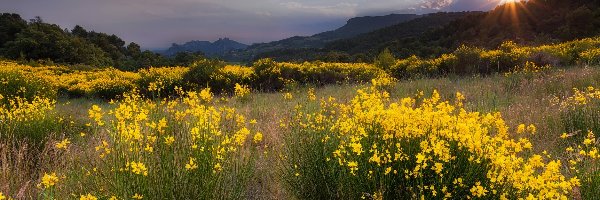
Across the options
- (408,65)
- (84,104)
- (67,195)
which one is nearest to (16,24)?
(84,104)

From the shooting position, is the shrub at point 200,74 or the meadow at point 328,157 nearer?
the meadow at point 328,157

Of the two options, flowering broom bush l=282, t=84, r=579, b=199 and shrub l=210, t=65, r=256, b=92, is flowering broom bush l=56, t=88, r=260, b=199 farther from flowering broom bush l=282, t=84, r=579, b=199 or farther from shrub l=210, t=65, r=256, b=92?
shrub l=210, t=65, r=256, b=92

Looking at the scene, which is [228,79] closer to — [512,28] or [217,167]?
[217,167]

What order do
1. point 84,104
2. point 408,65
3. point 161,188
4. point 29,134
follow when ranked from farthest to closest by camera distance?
point 408,65
point 84,104
point 29,134
point 161,188

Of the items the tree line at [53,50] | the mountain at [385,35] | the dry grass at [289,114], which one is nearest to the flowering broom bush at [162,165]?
the dry grass at [289,114]

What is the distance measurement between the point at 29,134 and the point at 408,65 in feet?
41.5

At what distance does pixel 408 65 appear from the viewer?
15.5 meters

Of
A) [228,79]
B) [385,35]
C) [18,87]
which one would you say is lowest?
[228,79]

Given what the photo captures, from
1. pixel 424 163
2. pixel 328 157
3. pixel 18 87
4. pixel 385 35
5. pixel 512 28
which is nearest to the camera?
pixel 424 163

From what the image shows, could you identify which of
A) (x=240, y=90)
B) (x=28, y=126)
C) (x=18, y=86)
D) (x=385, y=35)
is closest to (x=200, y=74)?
(x=18, y=86)

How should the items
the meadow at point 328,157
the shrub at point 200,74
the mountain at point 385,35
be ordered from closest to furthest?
the meadow at point 328,157
the shrub at point 200,74
the mountain at point 385,35

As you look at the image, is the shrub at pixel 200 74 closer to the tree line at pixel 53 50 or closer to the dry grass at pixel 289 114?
the dry grass at pixel 289 114

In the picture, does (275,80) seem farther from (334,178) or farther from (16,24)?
(16,24)

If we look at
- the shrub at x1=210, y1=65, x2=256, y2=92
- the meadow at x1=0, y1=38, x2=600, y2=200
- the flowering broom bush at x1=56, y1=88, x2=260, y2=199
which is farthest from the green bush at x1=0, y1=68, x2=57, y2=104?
the flowering broom bush at x1=56, y1=88, x2=260, y2=199
